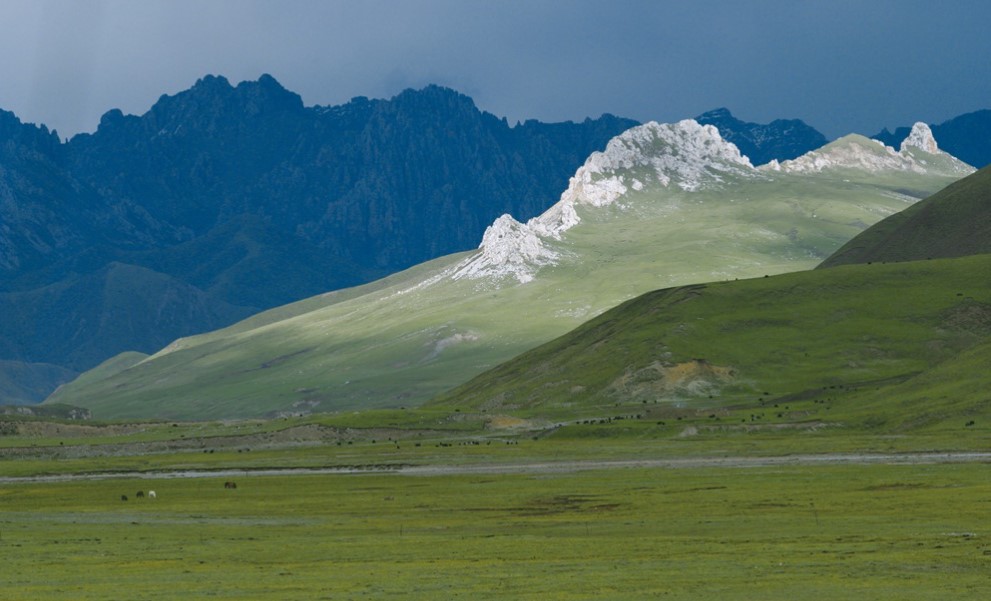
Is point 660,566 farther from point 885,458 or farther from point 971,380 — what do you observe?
point 971,380

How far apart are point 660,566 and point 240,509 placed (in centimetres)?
5303

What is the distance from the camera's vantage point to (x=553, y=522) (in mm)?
85500

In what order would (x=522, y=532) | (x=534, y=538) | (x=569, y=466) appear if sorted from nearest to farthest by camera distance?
(x=534, y=538) < (x=522, y=532) < (x=569, y=466)

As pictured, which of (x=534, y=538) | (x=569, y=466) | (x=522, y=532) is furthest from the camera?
(x=569, y=466)

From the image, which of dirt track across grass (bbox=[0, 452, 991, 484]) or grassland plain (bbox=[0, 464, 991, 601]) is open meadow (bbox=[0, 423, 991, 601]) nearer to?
grassland plain (bbox=[0, 464, 991, 601])

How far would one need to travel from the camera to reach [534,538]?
75.9 m

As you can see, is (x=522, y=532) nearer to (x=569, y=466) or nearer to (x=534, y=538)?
(x=534, y=538)

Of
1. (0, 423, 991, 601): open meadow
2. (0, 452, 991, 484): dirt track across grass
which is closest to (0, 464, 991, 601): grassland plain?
(0, 423, 991, 601): open meadow

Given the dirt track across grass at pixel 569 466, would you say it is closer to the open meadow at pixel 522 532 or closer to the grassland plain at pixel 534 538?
the open meadow at pixel 522 532

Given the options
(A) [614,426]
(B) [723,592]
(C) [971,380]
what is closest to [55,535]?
(B) [723,592]

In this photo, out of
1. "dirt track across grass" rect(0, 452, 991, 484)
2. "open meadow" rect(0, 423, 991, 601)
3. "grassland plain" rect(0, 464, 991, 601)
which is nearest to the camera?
"grassland plain" rect(0, 464, 991, 601)

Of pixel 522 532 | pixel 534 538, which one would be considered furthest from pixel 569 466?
pixel 534 538

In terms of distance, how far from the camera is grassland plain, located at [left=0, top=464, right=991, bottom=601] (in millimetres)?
55312

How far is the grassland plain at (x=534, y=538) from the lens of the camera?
55.3 meters
